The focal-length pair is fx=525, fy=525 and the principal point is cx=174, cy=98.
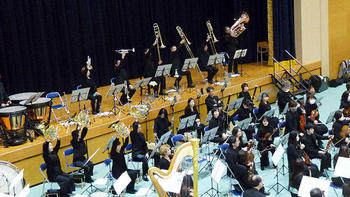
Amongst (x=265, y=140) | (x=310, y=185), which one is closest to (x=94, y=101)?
(x=265, y=140)

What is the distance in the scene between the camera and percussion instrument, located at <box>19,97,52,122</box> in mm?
13117

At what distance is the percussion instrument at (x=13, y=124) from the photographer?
1233 cm

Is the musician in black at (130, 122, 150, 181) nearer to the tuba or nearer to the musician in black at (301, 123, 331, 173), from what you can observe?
the musician in black at (301, 123, 331, 173)

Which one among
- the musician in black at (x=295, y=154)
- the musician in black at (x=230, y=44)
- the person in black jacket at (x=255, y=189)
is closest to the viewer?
the person in black jacket at (x=255, y=189)

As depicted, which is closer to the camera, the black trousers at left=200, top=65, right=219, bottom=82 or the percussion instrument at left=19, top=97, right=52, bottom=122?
the percussion instrument at left=19, top=97, right=52, bottom=122

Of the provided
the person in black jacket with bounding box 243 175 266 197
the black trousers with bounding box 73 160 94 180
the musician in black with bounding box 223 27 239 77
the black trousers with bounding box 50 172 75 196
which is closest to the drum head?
the black trousers with bounding box 73 160 94 180

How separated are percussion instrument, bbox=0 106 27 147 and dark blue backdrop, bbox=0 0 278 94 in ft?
12.6

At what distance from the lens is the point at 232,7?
22.0 meters

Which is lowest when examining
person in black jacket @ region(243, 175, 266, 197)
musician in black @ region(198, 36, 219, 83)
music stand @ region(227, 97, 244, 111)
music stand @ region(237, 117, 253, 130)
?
person in black jacket @ region(243, 175, 266, 197)

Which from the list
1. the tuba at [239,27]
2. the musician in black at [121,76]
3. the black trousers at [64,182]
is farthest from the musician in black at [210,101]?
the black trousers at [64,182]

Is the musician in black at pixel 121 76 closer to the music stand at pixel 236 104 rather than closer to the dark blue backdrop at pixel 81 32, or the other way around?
the dark blue backdrop at pixel 81 32

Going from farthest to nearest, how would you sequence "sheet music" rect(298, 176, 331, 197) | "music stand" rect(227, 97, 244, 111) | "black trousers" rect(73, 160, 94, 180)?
"music stand" rect(227, 97, 244, 111) < "black trousers" rect(73, 160, 94, 180) < "sheet music" rect(298, 176, 331, 197)

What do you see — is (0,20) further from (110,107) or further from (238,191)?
(238,191)

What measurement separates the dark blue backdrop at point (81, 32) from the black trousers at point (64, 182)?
5.78 m
